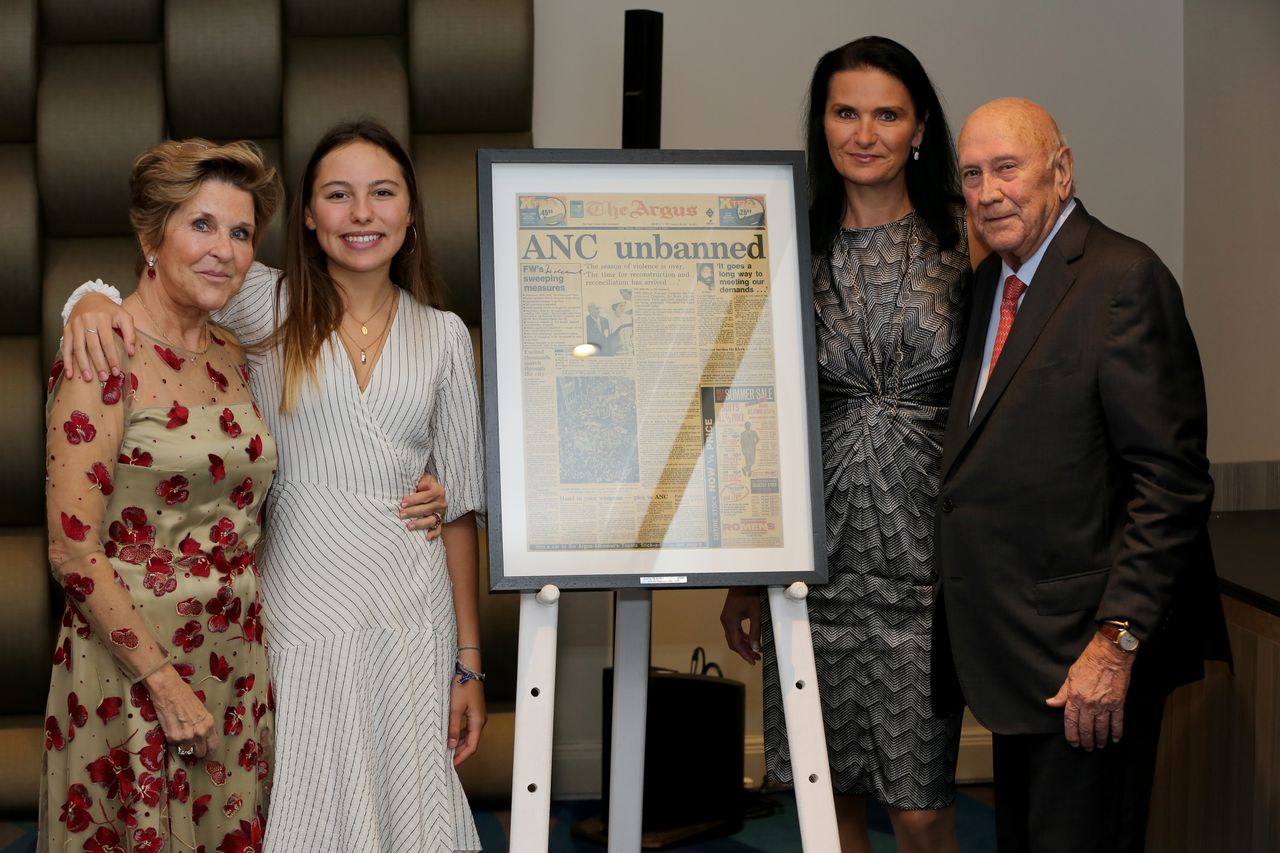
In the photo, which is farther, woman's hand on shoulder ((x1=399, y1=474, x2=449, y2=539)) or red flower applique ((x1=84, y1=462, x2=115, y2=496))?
woman's hand on shoulder ((x1=399, y1=474, x2=449, y2=539))

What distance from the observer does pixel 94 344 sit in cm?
213

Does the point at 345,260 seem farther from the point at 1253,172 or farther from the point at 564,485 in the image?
the point at 1253,172

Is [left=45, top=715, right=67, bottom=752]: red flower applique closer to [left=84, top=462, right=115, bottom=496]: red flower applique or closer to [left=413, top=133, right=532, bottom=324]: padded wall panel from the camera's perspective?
[left=84, top=462, right=115, bottom=496]: red flower applique

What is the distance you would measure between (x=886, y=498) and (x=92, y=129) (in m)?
2.64

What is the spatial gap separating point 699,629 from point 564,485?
202cm

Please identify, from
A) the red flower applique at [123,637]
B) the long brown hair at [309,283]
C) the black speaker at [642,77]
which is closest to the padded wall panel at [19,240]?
the black speaker at [642,77]

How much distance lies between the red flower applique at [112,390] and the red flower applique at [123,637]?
352mm

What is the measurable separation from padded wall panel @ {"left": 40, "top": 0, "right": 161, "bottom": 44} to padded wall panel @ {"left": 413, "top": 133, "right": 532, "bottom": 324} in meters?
0.86

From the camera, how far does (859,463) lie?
8.53 feet

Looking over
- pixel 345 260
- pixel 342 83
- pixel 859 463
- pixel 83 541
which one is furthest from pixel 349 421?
pixel 342 83

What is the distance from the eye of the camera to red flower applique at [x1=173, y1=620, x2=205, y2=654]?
2195 mm

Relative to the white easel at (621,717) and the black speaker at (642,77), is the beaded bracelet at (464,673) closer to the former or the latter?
the white easel at (621,717)

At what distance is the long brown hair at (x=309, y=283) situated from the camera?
2.35m

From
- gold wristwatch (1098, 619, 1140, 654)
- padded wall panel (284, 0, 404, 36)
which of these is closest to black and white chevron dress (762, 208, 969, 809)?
gold wristwatch (1098, 619, 1140, 654)
